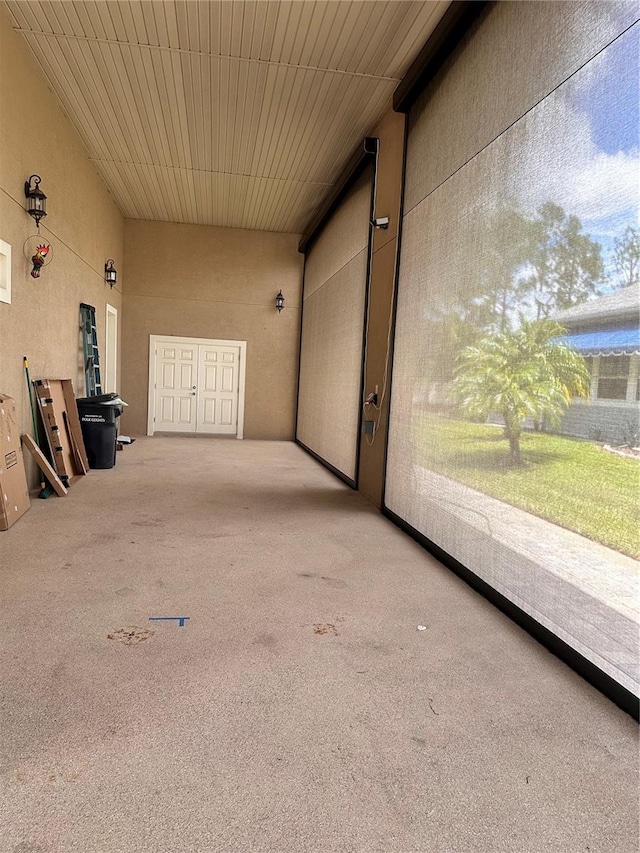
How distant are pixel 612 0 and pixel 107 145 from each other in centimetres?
624

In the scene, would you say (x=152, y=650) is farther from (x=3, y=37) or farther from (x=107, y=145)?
(x=107, y=145)

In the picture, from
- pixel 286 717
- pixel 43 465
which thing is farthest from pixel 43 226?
pixel 286 717

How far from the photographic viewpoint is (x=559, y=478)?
99.3 inches

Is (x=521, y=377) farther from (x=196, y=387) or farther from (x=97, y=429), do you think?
(x=196, y=387)

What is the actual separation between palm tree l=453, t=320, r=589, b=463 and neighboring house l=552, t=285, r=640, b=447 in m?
0.07

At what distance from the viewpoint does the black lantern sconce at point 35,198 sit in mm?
4984

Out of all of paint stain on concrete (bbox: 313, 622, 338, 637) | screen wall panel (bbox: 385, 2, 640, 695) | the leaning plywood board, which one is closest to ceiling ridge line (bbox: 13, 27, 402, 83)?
screen wall panel (bbox: 385, 2, 640, 695)

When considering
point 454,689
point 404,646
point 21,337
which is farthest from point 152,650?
point 21,337

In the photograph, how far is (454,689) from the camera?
7.14 ft

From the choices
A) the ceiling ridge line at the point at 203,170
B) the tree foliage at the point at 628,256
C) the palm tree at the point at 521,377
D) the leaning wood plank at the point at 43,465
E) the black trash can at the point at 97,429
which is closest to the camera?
the tree foliage at the point at 628,256

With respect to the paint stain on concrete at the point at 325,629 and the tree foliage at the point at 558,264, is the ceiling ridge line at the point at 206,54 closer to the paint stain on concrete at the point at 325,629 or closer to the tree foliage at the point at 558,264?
the tree foliage at the point at 558,264

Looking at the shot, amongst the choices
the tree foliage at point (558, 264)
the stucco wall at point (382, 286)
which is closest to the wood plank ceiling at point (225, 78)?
the stucco wall at point (382, 286)

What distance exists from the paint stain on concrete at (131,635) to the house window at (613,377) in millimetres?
2252

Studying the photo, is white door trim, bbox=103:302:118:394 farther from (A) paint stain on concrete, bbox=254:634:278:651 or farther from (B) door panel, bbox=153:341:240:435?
(A) paint stain on concrete, bbox=254:634:278:651
